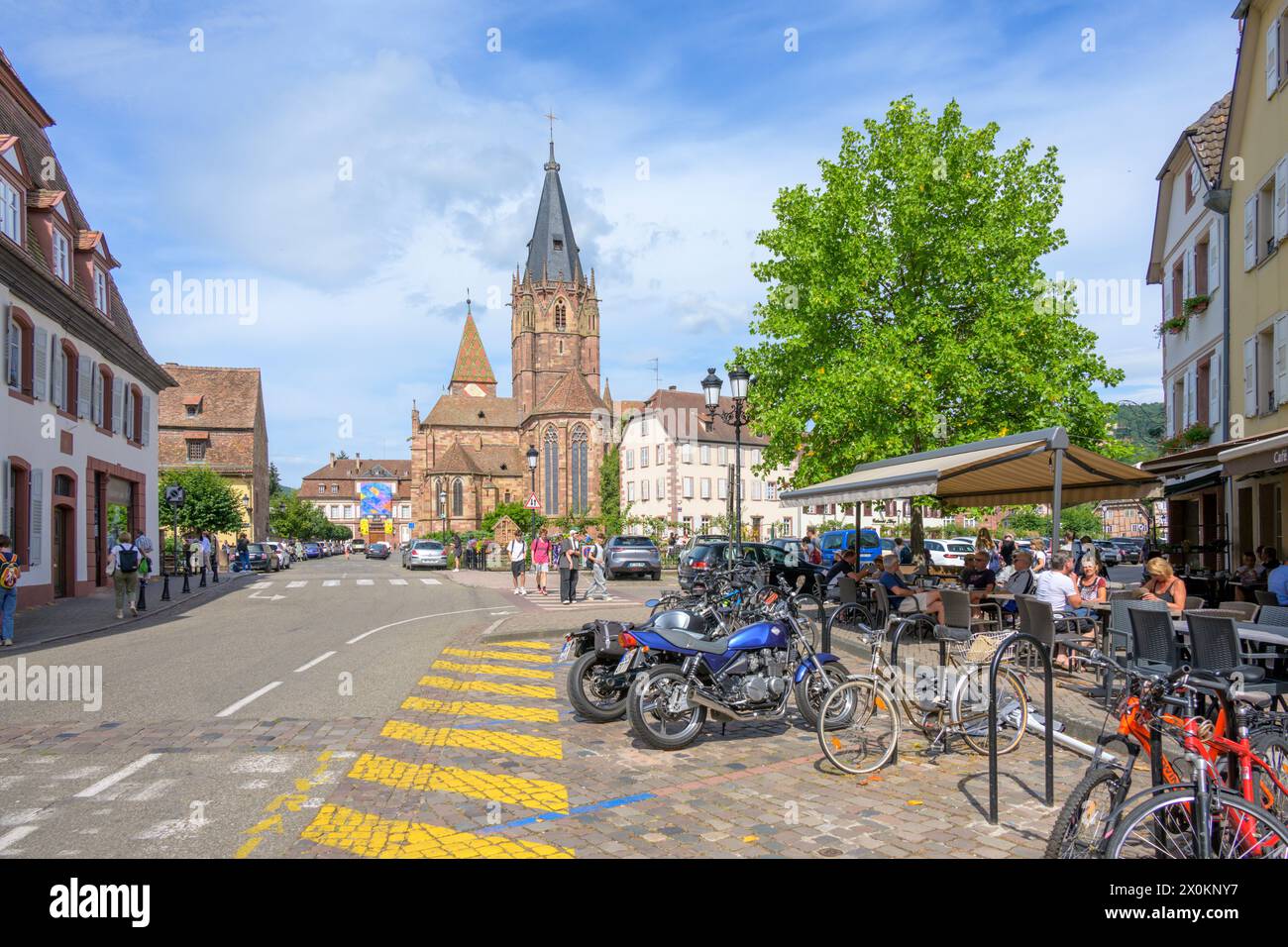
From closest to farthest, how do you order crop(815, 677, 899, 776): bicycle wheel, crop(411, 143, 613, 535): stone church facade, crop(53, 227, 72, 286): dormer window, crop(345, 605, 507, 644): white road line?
crop(815, 677, 899, 776): bicycle wheel, crop(345, 605, 507, 644): white road line, crop(53, 227, 72, 286): dormer window, crop(411, 143, 613, 535): stone church facade

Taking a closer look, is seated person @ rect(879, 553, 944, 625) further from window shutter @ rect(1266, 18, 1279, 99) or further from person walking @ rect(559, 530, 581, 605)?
window shutter @ rect(1266, 18, 1279, 99)

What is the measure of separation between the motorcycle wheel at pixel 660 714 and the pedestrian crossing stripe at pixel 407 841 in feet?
7.22

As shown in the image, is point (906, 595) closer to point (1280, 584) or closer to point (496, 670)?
point (1280, 584)

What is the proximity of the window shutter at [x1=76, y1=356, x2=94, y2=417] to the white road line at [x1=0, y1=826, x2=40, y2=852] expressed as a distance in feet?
78.3

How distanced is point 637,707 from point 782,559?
18.7 metres

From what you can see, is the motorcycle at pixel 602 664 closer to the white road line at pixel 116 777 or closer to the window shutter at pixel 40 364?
the white road line at pixel 116 777

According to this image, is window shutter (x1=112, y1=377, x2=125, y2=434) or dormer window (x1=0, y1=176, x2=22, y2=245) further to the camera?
window shutter (x1=112, y1=377, x2=125, y2=434)

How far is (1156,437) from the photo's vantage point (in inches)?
1050

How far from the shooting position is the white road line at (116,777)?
6.20 meters

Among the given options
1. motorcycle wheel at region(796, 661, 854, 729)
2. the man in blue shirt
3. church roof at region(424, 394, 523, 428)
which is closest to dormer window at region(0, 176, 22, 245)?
motorcycle wheel at region(796, 661, 854, 729)

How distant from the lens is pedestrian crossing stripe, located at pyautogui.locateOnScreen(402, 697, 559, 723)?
29.5ft

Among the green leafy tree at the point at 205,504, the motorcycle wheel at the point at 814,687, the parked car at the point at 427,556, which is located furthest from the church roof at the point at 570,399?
the motorcycle wheel at the point at 814,687

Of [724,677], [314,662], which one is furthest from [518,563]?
[724,677]
